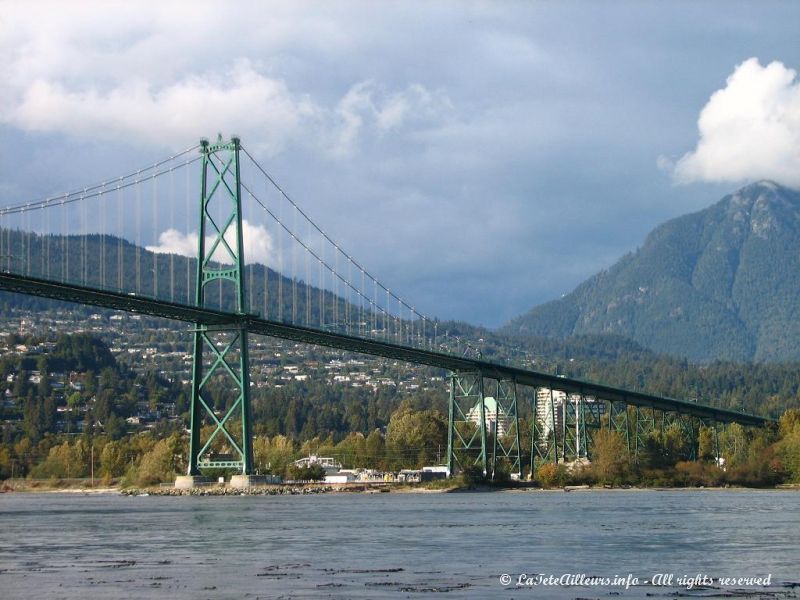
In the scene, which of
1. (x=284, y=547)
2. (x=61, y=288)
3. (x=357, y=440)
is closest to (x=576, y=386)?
(x=357, y=440)

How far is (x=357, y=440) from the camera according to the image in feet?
440

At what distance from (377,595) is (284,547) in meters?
12.6

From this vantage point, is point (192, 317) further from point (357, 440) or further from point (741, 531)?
point (357, 440)

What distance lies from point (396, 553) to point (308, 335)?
1945 inches

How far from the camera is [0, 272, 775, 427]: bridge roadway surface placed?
67.1m

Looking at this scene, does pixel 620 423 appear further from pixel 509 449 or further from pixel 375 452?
pixel 375 452

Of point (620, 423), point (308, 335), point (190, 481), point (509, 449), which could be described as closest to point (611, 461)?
point (509, 449)

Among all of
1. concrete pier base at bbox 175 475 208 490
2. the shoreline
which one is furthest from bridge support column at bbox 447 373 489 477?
concrete pier base at bbox 175 475 208 490

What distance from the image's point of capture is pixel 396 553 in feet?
116

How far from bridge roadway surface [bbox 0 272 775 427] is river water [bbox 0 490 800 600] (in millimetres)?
11931

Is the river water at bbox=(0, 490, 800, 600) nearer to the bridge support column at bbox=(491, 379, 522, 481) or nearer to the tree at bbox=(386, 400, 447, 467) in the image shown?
the bridge support column at bbox=(491, 379, 522, 481)

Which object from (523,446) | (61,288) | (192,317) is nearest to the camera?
(61,288)

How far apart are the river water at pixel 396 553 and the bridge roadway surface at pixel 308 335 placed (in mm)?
11931

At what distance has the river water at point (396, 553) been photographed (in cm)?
2666
